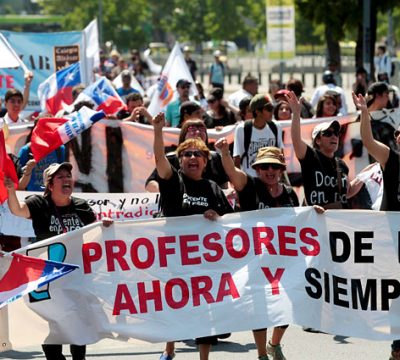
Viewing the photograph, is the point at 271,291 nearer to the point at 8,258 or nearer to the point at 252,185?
the point at 252,185

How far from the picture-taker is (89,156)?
45.4 ft

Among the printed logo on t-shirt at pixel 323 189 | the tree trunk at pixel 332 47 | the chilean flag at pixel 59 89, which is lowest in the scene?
the tree trunk at pixel 332 47

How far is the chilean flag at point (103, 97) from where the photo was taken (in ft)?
48.4

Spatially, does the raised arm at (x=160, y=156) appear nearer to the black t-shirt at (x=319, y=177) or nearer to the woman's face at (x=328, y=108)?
the black t-shirt at (x=319, y=177)

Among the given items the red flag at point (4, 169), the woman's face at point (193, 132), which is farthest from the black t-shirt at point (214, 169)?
the red flag at point (4, 169)

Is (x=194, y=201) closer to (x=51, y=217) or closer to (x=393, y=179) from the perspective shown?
(x=51, y=217)

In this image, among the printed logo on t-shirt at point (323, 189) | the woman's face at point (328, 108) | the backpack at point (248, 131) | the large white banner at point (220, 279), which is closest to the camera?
the large white banner at point (220, 279)

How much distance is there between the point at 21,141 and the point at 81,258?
545 centimetres

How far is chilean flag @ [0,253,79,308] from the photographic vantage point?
24.7 ft

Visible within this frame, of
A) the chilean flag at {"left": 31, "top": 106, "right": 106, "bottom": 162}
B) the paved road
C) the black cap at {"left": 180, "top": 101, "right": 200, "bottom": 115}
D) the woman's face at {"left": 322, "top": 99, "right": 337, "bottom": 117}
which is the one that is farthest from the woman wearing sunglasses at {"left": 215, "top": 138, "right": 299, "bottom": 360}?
the woman's face at {"left": 322, "top": 99, "right": 337, "bottom": 117}

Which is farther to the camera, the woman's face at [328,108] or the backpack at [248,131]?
the woman's face at [328,108]

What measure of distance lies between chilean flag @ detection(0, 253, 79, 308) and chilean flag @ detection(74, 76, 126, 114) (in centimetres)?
713

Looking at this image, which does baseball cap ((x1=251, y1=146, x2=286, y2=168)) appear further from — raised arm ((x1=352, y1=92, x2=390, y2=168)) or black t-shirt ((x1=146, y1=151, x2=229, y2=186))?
black t-shirt ((x1=146, y1=151, x2=229, y2=186))

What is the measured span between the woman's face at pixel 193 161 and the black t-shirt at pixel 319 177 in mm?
1054
